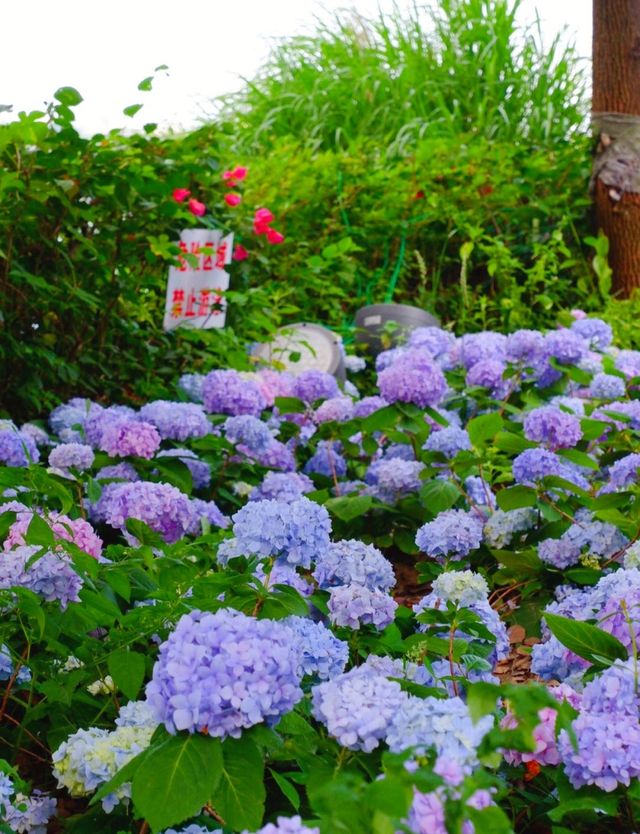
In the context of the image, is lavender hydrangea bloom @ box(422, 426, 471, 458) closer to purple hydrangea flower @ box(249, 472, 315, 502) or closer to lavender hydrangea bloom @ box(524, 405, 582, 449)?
lavender hydrangea bloom @ box(524, 405, 582, 449)

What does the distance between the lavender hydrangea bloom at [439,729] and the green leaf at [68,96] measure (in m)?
2.19

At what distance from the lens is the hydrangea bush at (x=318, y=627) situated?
0.97m

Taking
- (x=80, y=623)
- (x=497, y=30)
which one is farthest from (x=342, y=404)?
(x=497, y=30)

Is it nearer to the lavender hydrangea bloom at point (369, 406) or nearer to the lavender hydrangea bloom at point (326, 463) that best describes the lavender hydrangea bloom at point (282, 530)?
the lavender hydrangea bloom at point (326, 463)

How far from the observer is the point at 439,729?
0.96 meters

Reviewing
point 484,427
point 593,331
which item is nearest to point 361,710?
→ point 484,427

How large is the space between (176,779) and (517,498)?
140 cm

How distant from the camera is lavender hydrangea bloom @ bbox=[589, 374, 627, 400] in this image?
3.08 m

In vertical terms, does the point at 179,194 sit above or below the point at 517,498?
above

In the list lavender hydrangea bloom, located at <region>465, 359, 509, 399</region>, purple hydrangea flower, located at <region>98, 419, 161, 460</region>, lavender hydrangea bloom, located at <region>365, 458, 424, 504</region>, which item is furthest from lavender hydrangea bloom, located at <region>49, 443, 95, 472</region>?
lavender hydrangea bloom, located at <region>465, 359, 509, 399</region>

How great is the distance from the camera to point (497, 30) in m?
7.68

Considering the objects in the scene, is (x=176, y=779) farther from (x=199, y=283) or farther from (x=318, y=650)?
(x=199, y=283)

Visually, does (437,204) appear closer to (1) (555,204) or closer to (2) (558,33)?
(1) (555,204)

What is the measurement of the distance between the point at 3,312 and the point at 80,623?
177cm
